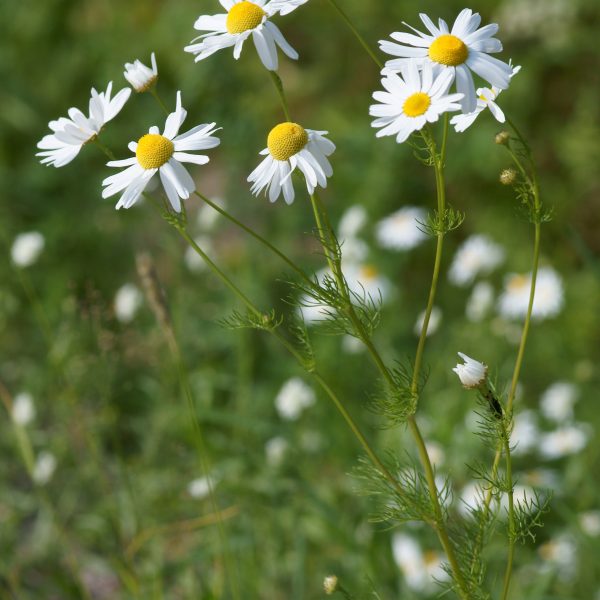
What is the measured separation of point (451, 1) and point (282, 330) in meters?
1.45

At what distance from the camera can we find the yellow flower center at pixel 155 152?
91 centimetres

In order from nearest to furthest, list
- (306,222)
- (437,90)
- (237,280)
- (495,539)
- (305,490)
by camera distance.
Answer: (437,90)
(305,490)
(495,539)
(237,280)
(306,222)

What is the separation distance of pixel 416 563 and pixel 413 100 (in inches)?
48.7

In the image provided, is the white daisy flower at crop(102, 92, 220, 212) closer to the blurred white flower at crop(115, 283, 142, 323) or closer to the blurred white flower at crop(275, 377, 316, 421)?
the blurred white flower at crop(275, 377, 316, 421)

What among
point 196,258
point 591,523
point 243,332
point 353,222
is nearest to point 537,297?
point 353,222

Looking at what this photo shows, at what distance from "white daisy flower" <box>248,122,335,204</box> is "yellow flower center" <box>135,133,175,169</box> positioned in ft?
0.30

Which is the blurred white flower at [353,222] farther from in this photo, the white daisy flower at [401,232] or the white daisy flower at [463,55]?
the white daisy flower at [463,55]

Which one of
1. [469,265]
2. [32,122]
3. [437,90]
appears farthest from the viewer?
[32,122]

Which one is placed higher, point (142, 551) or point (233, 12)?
point (233, 12)

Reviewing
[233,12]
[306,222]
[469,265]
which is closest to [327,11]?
[306,222]

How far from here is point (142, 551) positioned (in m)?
2.12

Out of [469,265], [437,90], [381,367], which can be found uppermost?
[437,90]

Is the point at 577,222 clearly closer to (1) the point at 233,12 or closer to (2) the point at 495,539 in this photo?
(2) the point at 495,539

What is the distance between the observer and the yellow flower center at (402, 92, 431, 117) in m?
0.87
